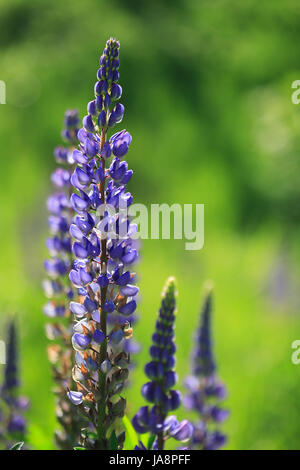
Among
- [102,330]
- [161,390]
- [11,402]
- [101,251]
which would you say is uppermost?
[101,251]

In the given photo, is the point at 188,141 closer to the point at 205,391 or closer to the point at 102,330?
the point at 205,391

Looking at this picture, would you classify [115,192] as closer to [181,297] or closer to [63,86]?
[181,297]

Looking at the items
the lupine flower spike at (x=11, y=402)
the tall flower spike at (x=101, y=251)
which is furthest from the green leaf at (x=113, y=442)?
the lupine flower spike at (x=11, y=402)

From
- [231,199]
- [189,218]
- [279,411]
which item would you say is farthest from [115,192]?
[231,199]

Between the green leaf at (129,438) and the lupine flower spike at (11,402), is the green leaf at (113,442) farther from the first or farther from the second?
the lupine flower spike at (11,402)

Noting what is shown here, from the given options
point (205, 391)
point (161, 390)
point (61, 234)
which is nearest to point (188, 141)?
point (205, 391)
